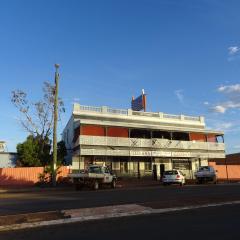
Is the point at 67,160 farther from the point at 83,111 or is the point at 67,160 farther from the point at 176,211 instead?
the point at 176,211

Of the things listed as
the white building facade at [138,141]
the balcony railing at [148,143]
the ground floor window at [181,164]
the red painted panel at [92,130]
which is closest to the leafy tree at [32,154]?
the white building facade at [138,141]

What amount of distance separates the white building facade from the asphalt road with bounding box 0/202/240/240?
29.0m

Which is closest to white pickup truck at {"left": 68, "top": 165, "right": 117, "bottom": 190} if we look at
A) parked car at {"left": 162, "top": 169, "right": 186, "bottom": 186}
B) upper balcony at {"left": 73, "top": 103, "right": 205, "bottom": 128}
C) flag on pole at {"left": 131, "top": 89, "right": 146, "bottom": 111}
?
parked car at {"left": 162, "top": 169, "right": 186, "bottom": 186}

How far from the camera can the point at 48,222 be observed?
11.2 meters

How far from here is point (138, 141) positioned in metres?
44.6

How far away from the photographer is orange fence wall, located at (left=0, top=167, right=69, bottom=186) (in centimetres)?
3850

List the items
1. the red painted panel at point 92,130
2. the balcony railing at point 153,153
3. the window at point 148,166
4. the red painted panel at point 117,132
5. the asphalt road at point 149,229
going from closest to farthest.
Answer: the asphalt road at point 149,229, the balcony railing at point 153,153, the red painted panel at point 92,130, the red painted panel at point 117,132, the window at point 148,166

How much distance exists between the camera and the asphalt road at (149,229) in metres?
9.22

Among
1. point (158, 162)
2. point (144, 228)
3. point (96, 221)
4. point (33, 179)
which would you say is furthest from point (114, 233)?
point (158, 162)

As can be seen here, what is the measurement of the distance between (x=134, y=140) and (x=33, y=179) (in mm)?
11676

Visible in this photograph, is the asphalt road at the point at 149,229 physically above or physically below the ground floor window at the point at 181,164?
below

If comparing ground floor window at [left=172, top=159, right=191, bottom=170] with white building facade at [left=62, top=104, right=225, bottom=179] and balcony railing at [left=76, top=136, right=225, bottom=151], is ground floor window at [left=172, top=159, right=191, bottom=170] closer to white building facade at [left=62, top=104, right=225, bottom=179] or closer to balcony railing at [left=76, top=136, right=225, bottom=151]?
→ white building facade at [left=62, top=104, right=225, bottom=179]

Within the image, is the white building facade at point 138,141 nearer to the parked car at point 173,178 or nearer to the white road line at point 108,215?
the parked car at point 173,178

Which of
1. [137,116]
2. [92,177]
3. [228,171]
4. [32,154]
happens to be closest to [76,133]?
[32,154]
